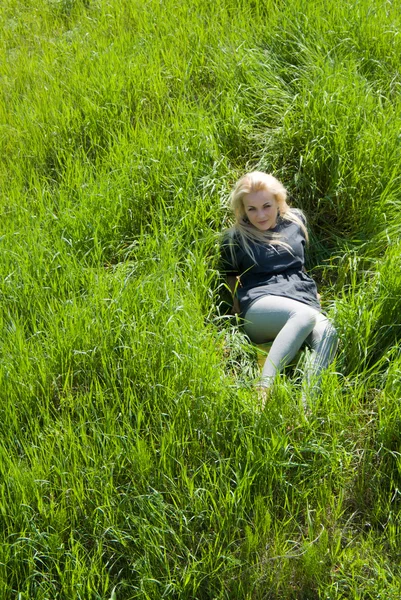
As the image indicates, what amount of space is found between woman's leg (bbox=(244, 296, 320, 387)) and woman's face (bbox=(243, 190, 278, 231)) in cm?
49

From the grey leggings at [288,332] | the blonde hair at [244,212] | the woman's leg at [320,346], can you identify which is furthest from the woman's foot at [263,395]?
the blonde hair at [244,212]

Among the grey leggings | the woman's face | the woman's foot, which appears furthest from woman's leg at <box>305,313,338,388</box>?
the woman's face

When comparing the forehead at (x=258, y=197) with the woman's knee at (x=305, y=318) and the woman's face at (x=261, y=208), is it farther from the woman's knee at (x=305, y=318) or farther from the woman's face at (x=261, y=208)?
the woman's knee at (x=305, y=318)

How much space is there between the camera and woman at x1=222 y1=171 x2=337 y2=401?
145 inches

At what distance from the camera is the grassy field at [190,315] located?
2768mm

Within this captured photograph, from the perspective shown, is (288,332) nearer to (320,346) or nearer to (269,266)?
(320,346)

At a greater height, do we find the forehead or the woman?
the forehead

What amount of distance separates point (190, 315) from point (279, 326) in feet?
1.55

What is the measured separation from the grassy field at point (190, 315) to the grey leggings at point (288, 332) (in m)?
0.09

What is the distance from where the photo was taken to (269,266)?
13.1 feet

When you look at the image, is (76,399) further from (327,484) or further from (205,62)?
(205,62)

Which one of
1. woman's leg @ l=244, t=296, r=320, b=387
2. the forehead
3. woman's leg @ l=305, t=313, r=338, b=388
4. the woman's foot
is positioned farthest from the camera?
the forehead

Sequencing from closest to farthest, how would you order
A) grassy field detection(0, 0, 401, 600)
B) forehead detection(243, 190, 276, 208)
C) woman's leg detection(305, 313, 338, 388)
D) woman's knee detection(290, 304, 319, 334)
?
grassy field detection(0, 0, 401, 600) → woman's leg detection(305, 313, 338, 388) → woman's knee detection(290, 304, 319, 334) → forehead detection(243, 190, 276, 208)

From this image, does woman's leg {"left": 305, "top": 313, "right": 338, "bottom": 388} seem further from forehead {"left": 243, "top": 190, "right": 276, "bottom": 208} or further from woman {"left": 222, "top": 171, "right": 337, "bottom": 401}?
forehead {"left": 243, "top": 190, "right": 276, "bottom": 208}
